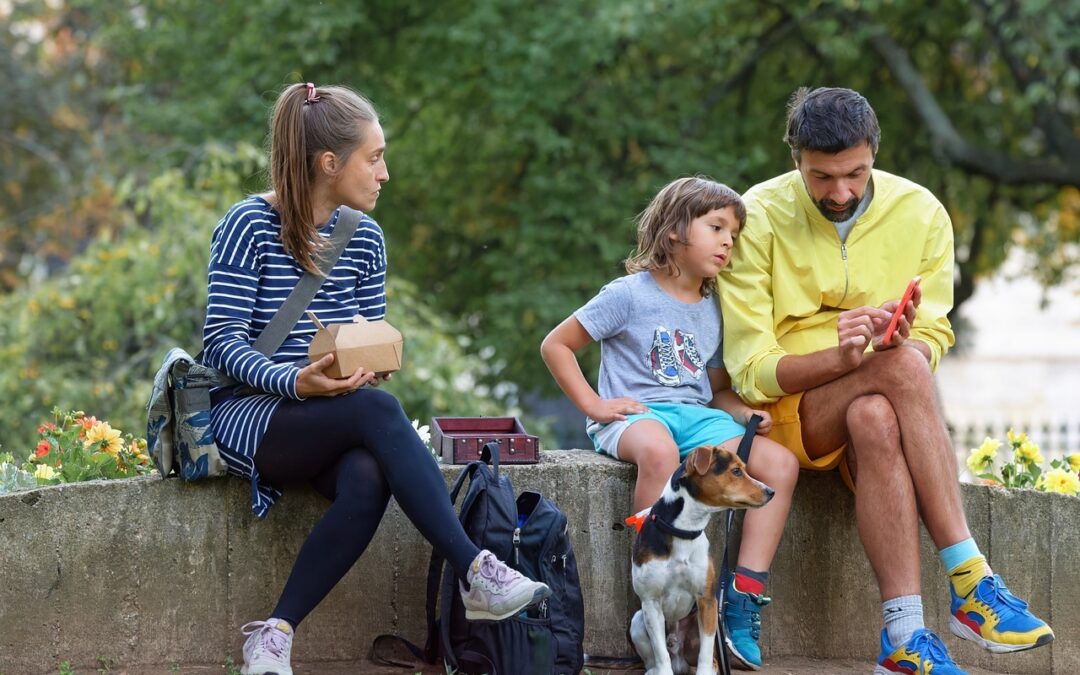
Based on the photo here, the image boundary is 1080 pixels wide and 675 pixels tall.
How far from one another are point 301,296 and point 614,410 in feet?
A: 3.35

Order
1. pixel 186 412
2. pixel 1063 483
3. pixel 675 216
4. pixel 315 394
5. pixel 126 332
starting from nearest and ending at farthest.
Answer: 1. pixel 315 394
2. pixel 186 412
3. pixel 675 216
4. pixel 1063 483
5. pixel 126 332

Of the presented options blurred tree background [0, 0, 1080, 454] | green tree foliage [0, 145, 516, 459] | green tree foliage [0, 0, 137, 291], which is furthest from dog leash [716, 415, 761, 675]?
green tree foliage [0, 0, 137, 291]

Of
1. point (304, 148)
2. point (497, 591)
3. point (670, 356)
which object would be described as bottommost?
point (497, 591)

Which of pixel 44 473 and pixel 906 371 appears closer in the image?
pixel 906 371

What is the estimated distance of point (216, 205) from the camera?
886 cm

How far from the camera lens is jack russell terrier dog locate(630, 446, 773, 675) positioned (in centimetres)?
376

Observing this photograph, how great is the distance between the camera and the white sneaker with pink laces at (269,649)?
367 centimetres

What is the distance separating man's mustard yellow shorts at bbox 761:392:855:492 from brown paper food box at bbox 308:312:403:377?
1250 mm

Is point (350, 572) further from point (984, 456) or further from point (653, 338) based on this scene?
point (984, 456)

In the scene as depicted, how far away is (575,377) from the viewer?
169 inches

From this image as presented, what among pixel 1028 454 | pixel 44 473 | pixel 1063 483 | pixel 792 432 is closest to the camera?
pixel 44 473

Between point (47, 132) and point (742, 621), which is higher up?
point (47, 132)

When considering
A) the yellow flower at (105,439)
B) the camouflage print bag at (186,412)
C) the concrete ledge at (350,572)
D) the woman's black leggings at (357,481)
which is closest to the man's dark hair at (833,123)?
the concrete ledge at (350,572)

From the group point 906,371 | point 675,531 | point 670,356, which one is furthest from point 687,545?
point 906,371
